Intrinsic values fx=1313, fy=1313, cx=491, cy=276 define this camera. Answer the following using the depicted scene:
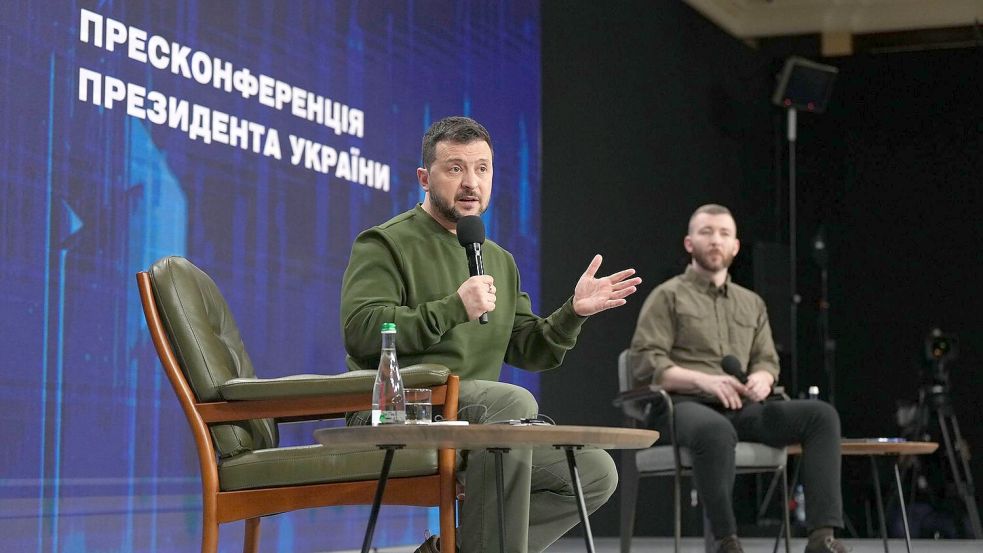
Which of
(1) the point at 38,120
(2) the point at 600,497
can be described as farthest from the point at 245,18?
(2) the point at 600,497

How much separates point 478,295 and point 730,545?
1.90 metres

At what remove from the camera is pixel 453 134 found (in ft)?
10.6

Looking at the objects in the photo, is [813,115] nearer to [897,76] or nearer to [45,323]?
[897,76]

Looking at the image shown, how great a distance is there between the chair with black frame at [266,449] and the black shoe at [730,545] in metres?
1.78

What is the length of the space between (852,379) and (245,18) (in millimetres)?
5960

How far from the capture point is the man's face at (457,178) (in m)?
3.24

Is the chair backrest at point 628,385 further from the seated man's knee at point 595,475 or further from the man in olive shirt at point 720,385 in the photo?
the seated man's knee at point 595,475

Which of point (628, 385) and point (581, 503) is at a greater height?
point (628, 385)

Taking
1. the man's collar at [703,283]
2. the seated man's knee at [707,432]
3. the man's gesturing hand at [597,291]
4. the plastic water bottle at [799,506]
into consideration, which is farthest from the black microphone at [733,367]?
the plastic water bottle at [799,506]

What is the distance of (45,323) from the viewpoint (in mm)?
3816

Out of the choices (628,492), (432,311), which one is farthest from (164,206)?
(628,492)

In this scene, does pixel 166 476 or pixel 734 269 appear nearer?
pixel 166 476

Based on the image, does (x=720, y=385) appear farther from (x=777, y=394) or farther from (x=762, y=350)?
(x=762, y=350)

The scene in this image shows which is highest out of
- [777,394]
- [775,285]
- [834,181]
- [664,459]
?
[834,181]
